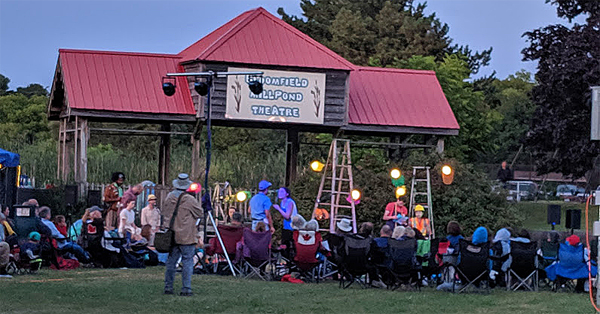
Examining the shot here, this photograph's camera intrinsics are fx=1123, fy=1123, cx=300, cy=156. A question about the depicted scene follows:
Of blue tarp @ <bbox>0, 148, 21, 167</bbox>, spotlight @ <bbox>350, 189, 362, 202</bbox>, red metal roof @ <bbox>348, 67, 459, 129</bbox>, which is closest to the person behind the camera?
blue tarp @ <bbox>0, 148, 21, 167</bbox>

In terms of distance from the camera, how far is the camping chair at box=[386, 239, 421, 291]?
16.1 meters

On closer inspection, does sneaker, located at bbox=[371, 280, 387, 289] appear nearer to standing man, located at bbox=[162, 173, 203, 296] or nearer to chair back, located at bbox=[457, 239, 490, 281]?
chair back, located at bbox=[457, 239, 490, 281]

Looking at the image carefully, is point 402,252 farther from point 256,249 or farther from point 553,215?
point 553,215

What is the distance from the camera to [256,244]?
1755 cm

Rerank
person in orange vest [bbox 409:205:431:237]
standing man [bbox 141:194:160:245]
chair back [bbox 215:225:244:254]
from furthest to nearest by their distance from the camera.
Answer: person in orange vest [bbox 409:205:431:237] < standing man [bbox 141:194:160:245] < chair back [bbox 215:225:244:254]

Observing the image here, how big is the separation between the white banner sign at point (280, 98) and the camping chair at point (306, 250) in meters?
11.7

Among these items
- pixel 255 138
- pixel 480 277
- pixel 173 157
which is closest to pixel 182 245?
pixel 480 277

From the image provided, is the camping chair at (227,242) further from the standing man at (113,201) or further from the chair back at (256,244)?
the standing man at (113,201)

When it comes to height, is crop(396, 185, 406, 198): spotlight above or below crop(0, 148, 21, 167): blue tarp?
below

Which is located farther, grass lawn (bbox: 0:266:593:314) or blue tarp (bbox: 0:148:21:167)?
blue tarp (bbox: 0:148:21:167)

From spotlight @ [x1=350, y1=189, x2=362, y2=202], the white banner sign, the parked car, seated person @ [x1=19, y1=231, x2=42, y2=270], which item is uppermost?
the white banner sign

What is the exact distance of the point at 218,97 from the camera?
1133 inches

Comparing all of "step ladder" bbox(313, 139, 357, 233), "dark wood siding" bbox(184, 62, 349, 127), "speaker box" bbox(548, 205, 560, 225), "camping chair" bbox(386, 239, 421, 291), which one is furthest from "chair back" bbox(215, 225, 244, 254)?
"dark wood siding" bbox(184, 62, 349, 127)

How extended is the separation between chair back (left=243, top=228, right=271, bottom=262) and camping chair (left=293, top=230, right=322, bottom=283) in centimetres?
50
